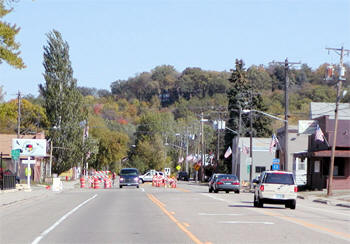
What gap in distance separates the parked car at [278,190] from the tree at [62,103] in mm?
50449

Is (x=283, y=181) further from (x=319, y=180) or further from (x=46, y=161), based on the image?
(x=46, y=161)

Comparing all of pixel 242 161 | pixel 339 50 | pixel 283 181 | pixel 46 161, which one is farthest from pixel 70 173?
pixel 283 181

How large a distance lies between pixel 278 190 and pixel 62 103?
170 ft

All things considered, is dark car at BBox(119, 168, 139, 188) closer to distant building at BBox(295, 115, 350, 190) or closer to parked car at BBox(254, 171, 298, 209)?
distant building at BBox(295, 115, 350, 190)

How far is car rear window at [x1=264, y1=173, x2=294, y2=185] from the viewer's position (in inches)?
1248

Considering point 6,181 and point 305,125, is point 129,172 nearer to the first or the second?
point 305,125

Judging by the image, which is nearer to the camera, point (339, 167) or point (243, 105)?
point (339, 167)

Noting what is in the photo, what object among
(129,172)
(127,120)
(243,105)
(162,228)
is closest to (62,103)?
(129,172)

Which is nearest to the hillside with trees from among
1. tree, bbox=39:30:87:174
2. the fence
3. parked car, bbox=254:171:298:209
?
tree, bbox=39:30:87:174

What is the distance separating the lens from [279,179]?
31.8m

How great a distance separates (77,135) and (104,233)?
62797mm

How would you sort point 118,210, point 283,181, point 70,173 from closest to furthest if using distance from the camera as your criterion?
point 118,210 < point 283,181 < point 70,173

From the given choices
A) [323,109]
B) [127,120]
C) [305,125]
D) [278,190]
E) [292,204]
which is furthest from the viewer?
[127,120]

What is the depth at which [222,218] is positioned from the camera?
2356cm
